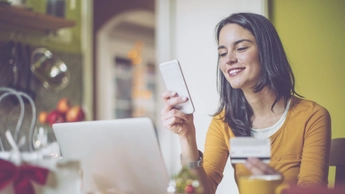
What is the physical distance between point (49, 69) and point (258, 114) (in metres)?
1.25

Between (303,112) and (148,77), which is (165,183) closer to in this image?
(303,112)

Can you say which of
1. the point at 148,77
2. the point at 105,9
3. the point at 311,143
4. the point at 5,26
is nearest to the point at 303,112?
the point at 311,143

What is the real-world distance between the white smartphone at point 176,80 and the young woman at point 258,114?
0.06 feet

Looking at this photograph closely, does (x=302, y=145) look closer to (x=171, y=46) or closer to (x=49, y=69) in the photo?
(x=171, y=46)

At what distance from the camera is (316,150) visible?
1.13m

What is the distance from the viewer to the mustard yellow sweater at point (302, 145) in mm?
1115

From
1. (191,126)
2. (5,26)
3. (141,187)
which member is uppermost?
(5,26)

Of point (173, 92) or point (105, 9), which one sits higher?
point (105, 9)

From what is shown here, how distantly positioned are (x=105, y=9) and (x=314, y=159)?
2654 mm

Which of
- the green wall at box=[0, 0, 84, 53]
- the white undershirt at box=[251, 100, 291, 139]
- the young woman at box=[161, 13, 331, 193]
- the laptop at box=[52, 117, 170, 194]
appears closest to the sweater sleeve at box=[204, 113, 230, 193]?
the young woman at box=[161, 13, 331, 193]

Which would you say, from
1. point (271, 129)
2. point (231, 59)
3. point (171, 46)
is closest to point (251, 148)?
point (271, 129)

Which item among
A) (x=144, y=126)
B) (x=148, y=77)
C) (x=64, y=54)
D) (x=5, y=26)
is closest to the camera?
(x=144, y=126)

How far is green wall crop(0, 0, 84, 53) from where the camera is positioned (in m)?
2.02

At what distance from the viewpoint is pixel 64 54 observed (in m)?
2.28
